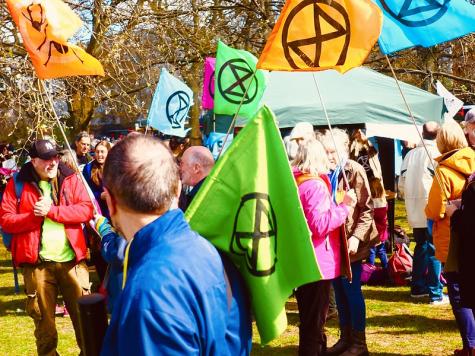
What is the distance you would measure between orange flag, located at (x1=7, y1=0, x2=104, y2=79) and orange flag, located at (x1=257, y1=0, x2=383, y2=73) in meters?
1.51

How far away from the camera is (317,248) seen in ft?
15.1

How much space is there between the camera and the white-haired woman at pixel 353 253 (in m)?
5.12

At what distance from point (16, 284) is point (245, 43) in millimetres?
8322

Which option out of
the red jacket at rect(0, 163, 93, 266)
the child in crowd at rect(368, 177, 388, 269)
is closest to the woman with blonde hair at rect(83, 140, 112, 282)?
the red jacket at rect(0, 163, 93, 266)

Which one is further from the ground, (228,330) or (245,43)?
(245,43)

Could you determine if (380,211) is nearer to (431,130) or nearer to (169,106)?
(431,130)

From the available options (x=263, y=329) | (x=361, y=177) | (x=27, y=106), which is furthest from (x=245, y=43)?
(x=263, y=329)

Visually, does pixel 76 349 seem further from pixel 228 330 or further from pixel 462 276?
pixel 228 330

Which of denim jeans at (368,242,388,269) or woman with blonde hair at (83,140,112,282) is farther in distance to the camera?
denim jeans at (368,242,388,269)

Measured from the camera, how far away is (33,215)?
16.2 ft

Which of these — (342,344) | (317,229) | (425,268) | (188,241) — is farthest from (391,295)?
(188,241)

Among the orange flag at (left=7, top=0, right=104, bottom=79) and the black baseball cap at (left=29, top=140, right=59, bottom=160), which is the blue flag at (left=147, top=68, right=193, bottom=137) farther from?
the black baseball cap at (left=29, top=140, right=59, bottom=160)

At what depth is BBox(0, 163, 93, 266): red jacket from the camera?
193 inches

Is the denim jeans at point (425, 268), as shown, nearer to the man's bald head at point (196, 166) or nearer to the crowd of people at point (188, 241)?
the crowd of people at point (188, 241)
